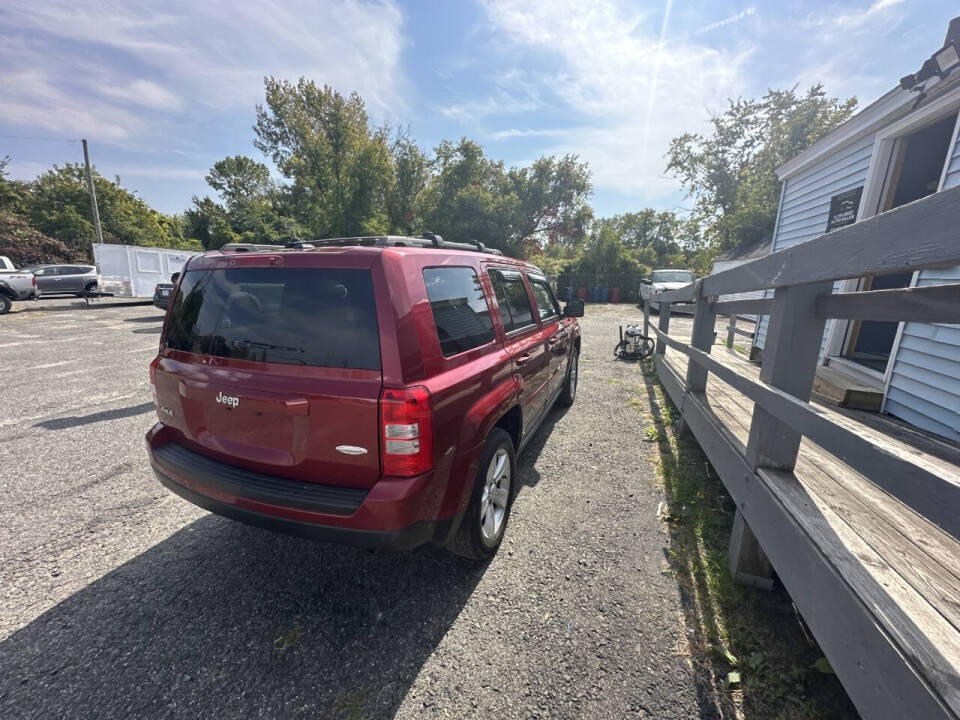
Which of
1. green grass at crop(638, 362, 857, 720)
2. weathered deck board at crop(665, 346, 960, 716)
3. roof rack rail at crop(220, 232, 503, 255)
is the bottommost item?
green grass at crop(638, 362, 857, 720)

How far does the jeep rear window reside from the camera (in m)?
1.85

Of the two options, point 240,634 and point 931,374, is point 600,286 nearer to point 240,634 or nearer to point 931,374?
point 931,374

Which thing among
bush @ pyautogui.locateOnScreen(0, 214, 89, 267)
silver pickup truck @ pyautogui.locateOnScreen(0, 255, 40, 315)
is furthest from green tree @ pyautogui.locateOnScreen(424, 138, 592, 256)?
bush @ pyautogui.locateOnScreen(0, 214, 89, 267)

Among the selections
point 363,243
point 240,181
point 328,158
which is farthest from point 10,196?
point 363,243

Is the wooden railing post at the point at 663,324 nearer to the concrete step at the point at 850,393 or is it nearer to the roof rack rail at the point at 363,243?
the concrete step at the point at 850,393

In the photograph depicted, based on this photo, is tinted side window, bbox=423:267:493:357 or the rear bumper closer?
the rear bumper

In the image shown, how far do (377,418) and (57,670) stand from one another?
1818 mm

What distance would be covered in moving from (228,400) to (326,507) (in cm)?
76

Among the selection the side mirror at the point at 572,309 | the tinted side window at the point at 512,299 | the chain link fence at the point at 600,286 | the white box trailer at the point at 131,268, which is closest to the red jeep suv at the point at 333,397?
the tinted side window at the point at 512,299

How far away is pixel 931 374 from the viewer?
3.41m

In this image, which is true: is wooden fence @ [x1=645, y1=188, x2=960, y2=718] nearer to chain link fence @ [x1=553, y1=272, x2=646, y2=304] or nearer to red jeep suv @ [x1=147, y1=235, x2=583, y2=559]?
red jeep suv @ [x1=147, y1=235, x2=583, y2=559]

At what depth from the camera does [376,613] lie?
2.09 metres

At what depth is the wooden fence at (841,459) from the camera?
3.39 ft

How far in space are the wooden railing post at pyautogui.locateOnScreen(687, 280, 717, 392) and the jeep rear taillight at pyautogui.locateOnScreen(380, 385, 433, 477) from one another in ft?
9.20
